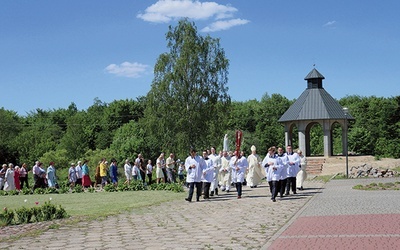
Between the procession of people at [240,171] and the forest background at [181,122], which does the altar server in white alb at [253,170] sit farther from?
the forest background at [181,122]

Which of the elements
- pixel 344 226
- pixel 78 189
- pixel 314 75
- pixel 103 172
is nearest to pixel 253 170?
pixel 78 189

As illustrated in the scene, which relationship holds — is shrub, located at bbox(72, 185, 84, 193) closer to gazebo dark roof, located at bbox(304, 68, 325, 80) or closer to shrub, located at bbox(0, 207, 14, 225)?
shrub, located at bbox(0, 207, 14, 225)

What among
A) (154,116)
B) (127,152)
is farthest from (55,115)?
(154,116)

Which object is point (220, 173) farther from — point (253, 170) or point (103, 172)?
point (103, 172)

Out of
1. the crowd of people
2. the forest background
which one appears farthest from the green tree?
the crowd of people

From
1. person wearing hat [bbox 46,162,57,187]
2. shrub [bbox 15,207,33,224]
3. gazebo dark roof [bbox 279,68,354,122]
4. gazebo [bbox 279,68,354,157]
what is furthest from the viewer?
gazebo dark roof [bbox 279,68,354,122]

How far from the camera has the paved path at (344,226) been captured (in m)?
8.88

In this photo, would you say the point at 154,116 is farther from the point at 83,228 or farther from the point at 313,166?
the point at 83,228

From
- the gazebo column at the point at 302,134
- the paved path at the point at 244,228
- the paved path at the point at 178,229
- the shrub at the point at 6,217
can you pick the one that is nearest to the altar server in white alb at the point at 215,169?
the paved path at the point at 244,228

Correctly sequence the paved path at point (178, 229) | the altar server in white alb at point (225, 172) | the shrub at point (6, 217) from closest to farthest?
the paved path at point (178, 229)
the shrub at point (6, 217)
the altar server in white alb at point (225, 172)

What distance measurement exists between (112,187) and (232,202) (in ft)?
31.6

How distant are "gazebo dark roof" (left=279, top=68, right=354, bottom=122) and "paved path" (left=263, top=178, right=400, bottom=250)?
25926 millimetres

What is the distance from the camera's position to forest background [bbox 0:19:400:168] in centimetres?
4419

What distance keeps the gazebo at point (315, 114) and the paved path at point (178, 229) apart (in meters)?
26.5
